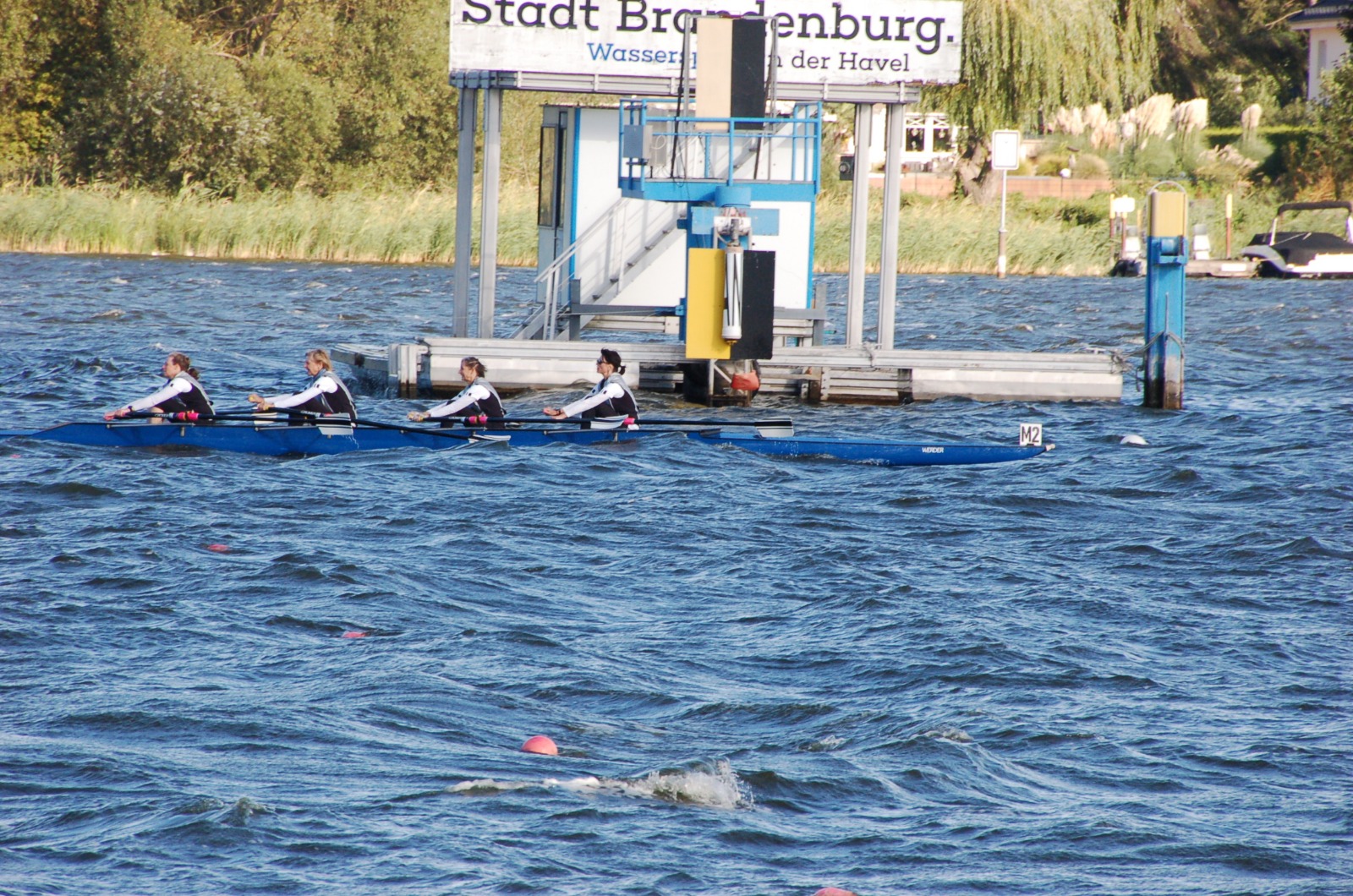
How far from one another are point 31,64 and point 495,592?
4358 centimetres

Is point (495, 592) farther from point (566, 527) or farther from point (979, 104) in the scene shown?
point (979, 104)

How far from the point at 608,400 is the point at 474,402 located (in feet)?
4.15

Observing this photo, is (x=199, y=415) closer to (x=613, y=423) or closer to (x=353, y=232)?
(x=613, y=423)

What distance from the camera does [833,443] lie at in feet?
51.4

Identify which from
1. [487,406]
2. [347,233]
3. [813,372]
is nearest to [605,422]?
[487,406]

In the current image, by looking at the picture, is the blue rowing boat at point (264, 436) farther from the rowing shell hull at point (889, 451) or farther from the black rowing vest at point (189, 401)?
the rowing shell hull at point (889, 451)

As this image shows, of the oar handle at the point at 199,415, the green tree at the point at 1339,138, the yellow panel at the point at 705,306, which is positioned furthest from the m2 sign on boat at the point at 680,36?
the green tree at the point at 1339,138

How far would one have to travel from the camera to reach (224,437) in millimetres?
15266

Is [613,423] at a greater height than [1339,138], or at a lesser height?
lesser

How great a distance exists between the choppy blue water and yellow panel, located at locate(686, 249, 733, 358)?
1927mm

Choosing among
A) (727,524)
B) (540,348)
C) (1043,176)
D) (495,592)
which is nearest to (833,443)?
(727,524)

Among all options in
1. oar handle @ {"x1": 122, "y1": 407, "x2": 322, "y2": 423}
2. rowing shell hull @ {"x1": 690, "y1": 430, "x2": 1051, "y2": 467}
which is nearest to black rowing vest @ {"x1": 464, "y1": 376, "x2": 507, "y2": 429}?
oar handle @ {"x1": 122, "y1": 407, "x2": 322, "y2": 423}

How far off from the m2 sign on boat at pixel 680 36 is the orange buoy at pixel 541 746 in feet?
37.5

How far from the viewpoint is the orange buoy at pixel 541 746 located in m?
7.73
